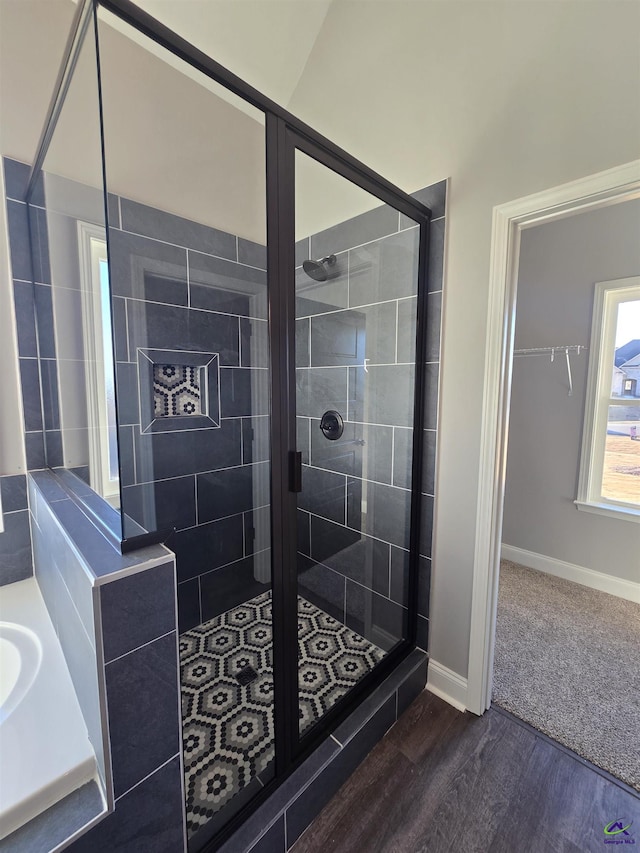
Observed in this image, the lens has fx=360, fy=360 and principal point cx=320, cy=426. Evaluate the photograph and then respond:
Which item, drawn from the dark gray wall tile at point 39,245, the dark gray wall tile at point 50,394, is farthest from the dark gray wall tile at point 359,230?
the dark gray wall tile at point 50,394

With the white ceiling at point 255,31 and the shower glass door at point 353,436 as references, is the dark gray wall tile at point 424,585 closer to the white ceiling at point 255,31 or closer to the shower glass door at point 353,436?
the shower glass door at point 353,436

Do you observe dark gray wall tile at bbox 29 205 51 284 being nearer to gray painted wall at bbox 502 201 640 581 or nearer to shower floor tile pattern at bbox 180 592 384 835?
shower floor tile pattern at bbox 180 592 384 835

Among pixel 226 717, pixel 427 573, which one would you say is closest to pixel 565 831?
pixel 427 573

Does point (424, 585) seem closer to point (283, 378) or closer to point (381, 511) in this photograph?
point (381, 511)

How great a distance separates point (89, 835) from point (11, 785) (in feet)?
0.60

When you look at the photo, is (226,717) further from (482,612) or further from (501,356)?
(501,356)

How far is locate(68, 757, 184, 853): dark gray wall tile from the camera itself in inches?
28.3

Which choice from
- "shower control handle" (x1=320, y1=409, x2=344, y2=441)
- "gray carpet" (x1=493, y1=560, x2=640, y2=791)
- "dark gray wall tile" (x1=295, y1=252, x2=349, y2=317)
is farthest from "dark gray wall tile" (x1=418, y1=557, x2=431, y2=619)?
"dark gray wall tile" (x1=295, y1=252, x2=349, y2=317)

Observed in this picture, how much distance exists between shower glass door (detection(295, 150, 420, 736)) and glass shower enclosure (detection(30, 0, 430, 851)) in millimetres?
10

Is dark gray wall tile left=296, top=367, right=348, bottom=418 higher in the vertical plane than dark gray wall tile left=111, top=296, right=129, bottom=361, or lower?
lower

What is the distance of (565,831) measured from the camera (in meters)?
1.15

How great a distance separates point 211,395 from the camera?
182 centimetres
